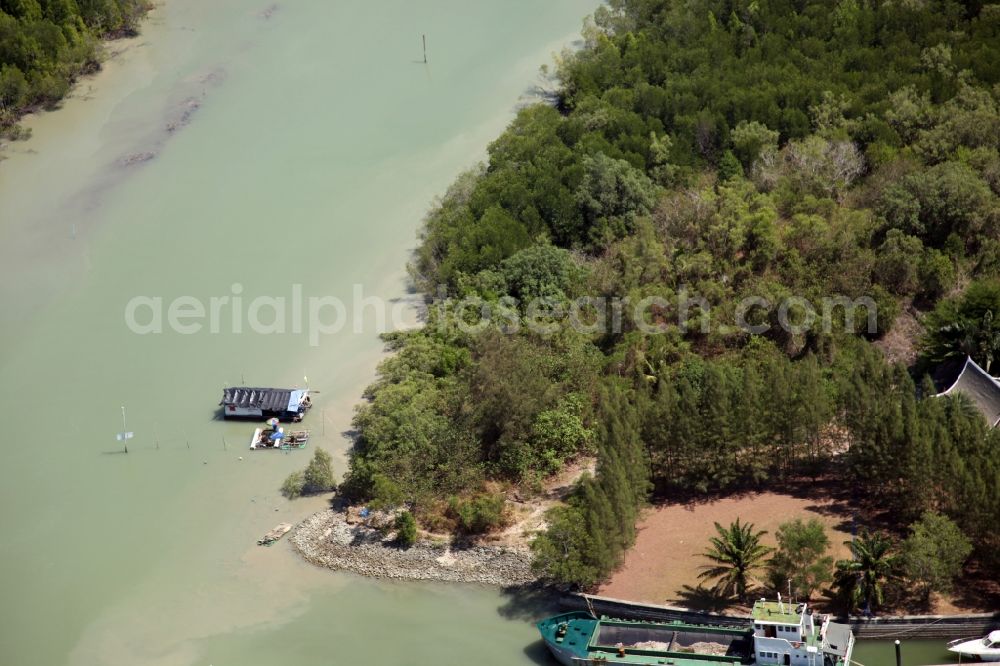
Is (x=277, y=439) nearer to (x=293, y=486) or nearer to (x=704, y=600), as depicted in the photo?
(x=293, y=486)

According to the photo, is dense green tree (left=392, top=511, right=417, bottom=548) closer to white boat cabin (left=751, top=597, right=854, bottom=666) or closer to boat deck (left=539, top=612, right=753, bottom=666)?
boat deck (left=539, top=612, right=753, bottom=666)

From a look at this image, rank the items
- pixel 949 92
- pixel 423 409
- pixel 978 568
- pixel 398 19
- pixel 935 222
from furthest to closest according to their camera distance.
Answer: pixel 398 19 → pixel 949 92 → pixel 935 222 → pixel 423 409 → pixel 978 568

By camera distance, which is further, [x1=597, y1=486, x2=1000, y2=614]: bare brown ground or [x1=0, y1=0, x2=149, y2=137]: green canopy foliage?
[x1=0, y1=0, x2=149, y2=137]: green canopy foliage

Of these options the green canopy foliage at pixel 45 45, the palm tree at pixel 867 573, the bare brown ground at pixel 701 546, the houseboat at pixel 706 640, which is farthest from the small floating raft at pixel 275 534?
the green canopy foliage at pixel 45 45

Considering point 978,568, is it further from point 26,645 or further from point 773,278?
point 26,645

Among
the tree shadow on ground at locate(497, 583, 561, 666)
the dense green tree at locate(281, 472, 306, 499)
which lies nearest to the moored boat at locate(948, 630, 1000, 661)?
the tree shadow on ground at locate(497, 583, 561, 666)

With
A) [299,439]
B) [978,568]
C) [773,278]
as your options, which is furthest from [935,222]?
[299,439]
